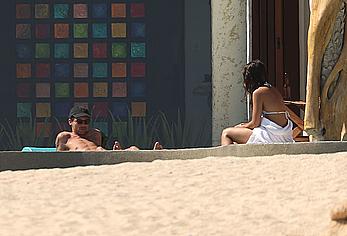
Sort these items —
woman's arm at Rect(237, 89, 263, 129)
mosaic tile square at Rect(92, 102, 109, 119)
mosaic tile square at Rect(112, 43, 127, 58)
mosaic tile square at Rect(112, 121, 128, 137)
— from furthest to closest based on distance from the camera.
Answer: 1. mosaic tile square at Rect(112, 43, 127, 58)
2. mosaic tile square at Rect(92, 102, 109, 119)
3. mosaic tile square at Rect(112, 121, 128, 137)
4. woman's arm at Rect(237, 89, 263, 129)

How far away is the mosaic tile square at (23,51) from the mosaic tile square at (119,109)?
1.21m

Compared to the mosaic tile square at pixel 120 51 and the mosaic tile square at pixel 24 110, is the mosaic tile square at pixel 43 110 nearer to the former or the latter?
the mosaic tile square at pixel 24 110

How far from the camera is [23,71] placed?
16.1 m

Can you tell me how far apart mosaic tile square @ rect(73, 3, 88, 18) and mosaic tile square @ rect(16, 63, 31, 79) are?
2.78ft

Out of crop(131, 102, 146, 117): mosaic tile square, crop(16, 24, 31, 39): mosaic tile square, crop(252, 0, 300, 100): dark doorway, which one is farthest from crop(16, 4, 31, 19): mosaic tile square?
crop(252, 0, 300, 100): dark doorway

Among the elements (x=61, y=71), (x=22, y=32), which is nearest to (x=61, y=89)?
(x=61, y=71)

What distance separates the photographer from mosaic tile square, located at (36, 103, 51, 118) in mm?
15938

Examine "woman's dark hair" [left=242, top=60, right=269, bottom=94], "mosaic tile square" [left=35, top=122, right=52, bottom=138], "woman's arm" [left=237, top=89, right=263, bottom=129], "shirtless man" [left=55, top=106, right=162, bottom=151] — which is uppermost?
"woman's dark hair" [left=242, top=60, right=269, bottom=94]

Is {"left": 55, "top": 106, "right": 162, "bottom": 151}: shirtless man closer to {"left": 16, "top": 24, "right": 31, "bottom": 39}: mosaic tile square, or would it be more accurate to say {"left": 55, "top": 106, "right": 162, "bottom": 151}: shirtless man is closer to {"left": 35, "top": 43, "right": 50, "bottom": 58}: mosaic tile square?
{"left": 35, "top": 43, "right": 50, "bottom": 58}: mosaic tile square

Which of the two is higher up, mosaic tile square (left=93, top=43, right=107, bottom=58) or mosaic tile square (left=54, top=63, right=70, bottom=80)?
mosaic tile square (left=93, top=43, right=107, bottom=58)

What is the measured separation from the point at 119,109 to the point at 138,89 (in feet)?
1.12

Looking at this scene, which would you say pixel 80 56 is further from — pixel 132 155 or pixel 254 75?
pixel 132 155

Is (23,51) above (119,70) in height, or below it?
above

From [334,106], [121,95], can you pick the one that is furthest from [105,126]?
[334,106]
